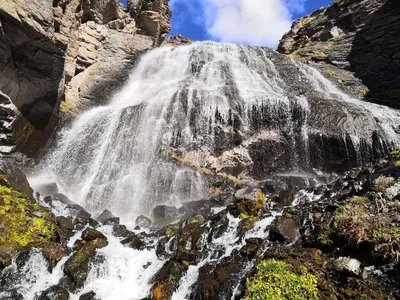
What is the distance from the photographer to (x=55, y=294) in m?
9.63

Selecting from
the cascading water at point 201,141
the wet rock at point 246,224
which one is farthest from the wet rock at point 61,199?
the wet rock at point 246,224

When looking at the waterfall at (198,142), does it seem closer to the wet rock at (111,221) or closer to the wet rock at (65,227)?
the wet rock at (111,221)

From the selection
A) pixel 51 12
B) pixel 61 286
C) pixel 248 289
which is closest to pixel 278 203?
pixel 248 289

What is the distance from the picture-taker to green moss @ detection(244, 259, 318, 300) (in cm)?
698

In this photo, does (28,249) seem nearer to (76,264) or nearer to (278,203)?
(76,264)

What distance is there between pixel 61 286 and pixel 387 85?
3167 cm

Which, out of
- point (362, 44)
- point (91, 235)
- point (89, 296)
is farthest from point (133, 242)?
point (362, 44)

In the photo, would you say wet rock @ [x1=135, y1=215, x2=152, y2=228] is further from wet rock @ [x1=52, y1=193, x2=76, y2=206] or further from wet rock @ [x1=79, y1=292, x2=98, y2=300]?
wet rock @ [x1=79, y1=292, x2=98, y2=300]

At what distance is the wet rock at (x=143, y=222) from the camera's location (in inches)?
650

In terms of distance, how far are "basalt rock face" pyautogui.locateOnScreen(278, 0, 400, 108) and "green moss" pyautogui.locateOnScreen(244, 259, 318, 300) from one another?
2690 cm

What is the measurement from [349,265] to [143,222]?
11087mm

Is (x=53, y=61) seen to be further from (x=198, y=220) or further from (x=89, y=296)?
(x=89, y=296)

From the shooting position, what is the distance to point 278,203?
15.1 metres

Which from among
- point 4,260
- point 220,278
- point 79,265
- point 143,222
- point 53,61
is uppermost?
point 53,61
